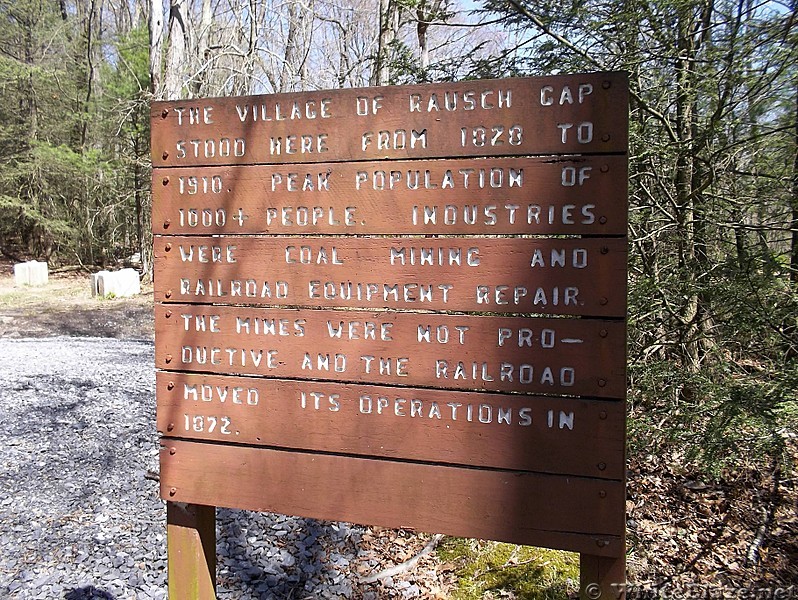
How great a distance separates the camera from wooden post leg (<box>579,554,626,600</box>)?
166 cm

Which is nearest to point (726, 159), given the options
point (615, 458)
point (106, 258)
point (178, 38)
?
→ point (615, 458)

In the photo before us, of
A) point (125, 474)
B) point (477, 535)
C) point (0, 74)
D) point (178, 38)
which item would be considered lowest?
point (125, 474)

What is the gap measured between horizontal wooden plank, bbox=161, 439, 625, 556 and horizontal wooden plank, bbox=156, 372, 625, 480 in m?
0.04

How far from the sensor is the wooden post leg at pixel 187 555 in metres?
2.03

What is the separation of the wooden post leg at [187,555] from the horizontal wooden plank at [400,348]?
1.77ft

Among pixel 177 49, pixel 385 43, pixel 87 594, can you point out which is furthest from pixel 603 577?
pixel 177 49

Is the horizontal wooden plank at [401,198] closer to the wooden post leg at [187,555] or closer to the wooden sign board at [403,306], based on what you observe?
the wooden sign board at [403,306]

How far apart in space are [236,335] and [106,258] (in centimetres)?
2233

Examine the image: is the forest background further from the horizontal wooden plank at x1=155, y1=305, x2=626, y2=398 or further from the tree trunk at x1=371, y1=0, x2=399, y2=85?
the horizontal wooden plank at x1=155, y1=305, x2=626, y2=398

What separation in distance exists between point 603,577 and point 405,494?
0.63 metres

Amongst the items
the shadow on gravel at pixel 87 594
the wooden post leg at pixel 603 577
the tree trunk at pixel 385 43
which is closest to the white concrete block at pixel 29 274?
the tree trunk at pixel 385 43

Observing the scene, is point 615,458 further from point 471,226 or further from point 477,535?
point 471,226

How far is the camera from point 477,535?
1747 millimetres

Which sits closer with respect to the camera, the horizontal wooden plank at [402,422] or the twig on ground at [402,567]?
the horizontal wooden plank at [402,422]
